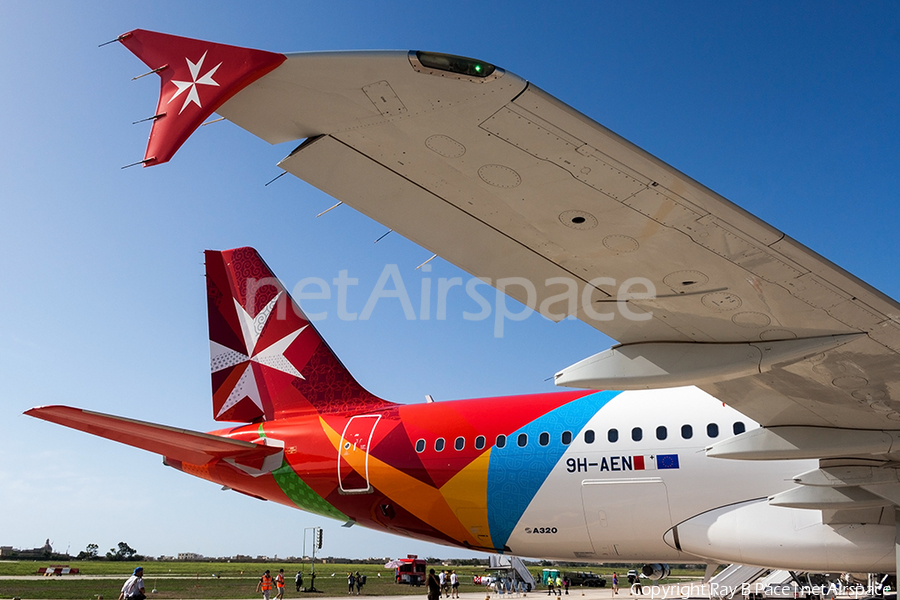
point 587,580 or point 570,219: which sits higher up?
point 570,219

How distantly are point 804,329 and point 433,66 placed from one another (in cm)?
397

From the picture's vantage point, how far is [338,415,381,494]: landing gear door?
1327 centimetres

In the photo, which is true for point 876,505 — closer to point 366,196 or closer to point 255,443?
point 366,196

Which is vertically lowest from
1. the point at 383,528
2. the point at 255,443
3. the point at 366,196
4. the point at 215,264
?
the point at 383,528

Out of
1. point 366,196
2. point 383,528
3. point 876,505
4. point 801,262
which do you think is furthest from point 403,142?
point 383,528

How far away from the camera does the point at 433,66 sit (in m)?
3.21

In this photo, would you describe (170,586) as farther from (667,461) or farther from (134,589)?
(667,461)

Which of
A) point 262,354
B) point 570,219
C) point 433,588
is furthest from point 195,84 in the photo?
point 433,588

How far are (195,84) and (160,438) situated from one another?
10.9 meters

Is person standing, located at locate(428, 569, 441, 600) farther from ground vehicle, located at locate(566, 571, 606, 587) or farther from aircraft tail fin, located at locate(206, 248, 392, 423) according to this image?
ground vehicle, located at locate(566, 571, 606, 587)

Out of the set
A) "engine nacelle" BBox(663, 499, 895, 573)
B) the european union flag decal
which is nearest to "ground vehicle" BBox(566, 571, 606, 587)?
"engine nacelle" BBox(663, 499, 895, 573)

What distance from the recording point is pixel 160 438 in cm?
1239

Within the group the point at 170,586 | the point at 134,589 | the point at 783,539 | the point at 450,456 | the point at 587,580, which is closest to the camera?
the point at 783,539

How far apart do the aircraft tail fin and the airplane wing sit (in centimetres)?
1012
